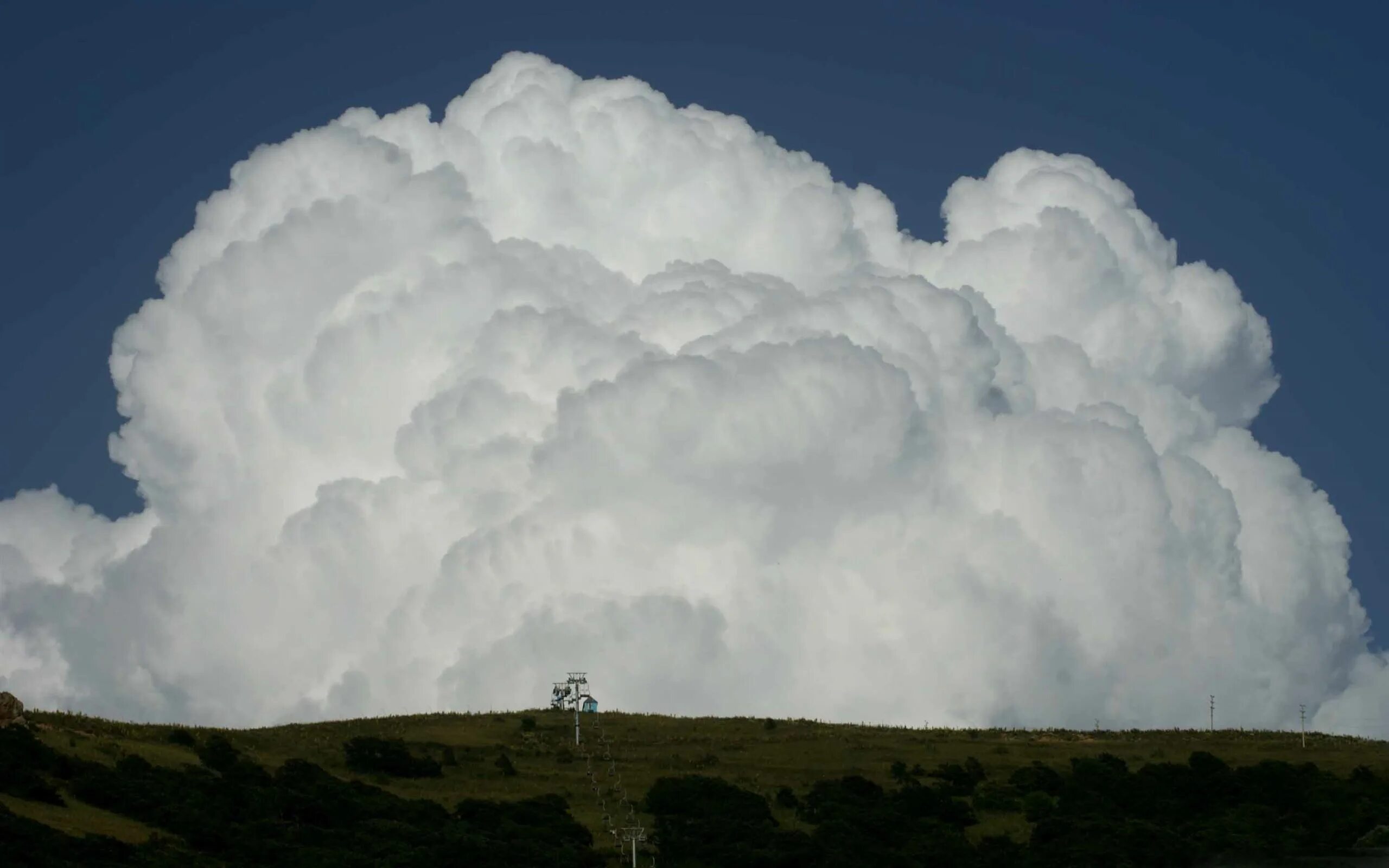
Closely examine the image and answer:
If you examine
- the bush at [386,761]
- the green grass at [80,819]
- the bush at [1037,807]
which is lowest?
the green grass at [80,819]

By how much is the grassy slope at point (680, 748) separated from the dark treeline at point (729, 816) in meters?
2.45

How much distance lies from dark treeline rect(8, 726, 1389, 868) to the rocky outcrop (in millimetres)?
3906

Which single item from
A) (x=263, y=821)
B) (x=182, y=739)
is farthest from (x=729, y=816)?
(x=182, y=739)

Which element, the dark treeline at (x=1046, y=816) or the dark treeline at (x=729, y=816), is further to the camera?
the dark treeline at (x=1046, y=816)

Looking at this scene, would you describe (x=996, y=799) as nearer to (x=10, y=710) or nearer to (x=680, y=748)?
(x=680, y=748)

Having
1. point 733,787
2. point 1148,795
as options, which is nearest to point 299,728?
point 733,787

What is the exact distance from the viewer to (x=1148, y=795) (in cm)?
11856

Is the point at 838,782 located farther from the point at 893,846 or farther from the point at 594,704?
the point at 594,704

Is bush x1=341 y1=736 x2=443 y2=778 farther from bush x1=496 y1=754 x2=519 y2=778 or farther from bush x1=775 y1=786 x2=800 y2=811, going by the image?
bush x1=775 y1=786 x2=800 y2=811

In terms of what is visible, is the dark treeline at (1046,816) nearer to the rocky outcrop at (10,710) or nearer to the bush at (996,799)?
the bush at (996,799)

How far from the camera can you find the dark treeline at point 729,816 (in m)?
92.4

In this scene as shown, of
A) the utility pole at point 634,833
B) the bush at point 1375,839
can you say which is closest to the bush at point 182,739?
the utility pole at point 634,833

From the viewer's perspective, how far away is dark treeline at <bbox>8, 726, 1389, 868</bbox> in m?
92.4

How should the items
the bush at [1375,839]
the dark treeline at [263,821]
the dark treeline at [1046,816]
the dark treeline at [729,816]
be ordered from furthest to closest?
the bush at [1375,839], the dark treeline at [1046,816], the dark treeline at [729,816], the dark treeline at [263,821]
